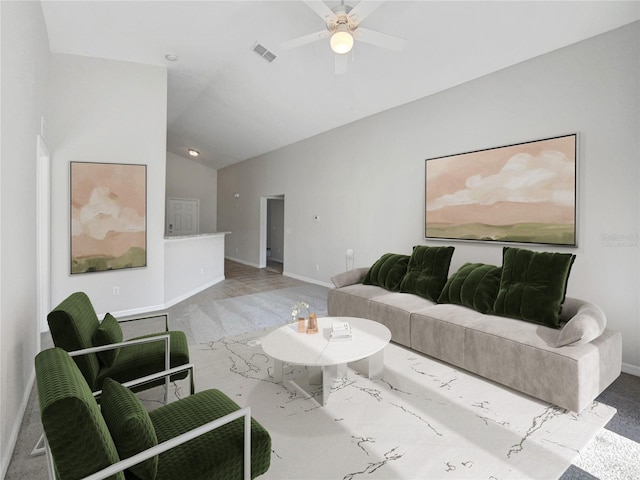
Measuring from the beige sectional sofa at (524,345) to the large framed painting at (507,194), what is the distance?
3.07 feet

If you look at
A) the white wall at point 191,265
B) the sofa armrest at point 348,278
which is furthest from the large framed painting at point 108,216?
the sofa armrest at point 348,278

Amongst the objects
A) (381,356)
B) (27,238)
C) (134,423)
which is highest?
(27,238)

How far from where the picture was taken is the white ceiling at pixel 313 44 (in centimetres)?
313

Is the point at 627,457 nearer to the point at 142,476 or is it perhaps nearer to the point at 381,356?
the point at 381,356

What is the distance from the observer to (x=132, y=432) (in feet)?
3.96

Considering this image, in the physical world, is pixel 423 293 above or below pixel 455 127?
below

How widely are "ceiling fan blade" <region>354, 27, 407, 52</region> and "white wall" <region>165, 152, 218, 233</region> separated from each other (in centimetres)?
881

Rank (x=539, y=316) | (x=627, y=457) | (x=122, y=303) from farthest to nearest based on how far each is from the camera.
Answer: (x=122, y=303)
(x=539, y=316)
(x=627, y=457)

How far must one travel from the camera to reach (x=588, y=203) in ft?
10.5

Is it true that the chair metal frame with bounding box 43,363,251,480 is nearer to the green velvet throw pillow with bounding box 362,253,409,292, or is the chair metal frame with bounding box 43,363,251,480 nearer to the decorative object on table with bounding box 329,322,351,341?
the decorative object on table with bounding box 329,322,351,341

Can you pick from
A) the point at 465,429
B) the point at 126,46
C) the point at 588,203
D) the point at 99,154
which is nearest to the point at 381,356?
the point at 465,429

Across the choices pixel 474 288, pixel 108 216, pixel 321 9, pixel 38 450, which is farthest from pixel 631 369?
pixel 108 216

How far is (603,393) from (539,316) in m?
0.71

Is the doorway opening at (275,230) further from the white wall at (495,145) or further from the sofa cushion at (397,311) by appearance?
the sofa cushion at (397,311)
